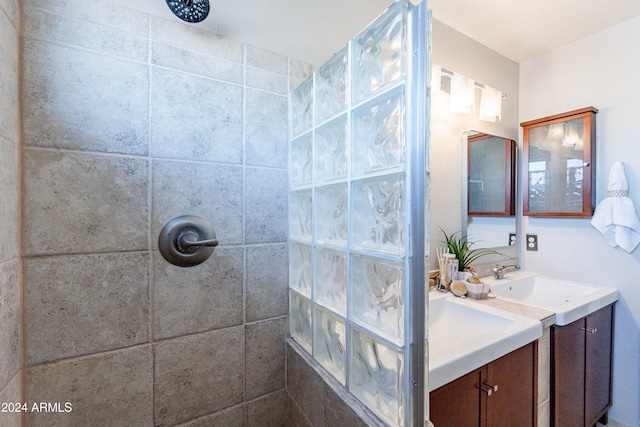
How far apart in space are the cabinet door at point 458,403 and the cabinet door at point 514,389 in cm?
7

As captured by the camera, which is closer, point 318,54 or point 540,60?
point 318,54

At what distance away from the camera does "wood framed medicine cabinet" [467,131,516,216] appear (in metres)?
1.68

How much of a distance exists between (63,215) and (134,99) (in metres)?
0.42

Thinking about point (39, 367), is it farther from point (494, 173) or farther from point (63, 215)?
point (494, 173)

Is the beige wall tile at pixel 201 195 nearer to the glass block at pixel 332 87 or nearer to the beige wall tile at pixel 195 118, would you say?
the beige wall tile at pixel 195 118

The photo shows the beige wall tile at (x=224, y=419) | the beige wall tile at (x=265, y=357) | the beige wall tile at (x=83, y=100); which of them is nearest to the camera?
the beige wall tile at (x=83, y=100)

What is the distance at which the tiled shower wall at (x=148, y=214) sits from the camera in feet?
2.66

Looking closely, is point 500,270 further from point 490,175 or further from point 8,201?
point 8,201

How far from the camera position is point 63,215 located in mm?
825

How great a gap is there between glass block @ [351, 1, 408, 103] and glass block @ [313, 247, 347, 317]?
0.49 m

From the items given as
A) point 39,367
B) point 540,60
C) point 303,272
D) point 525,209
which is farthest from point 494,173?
point 39,367

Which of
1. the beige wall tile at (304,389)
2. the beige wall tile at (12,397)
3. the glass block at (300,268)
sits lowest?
the beige wall tile at (304,389)

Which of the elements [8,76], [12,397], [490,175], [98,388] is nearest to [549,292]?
[490,175]

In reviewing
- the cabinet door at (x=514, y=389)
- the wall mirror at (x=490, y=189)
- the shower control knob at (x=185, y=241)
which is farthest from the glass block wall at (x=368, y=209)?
the wall mirror at (x=490, y=189)
